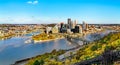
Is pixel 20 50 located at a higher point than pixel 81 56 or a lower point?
lower

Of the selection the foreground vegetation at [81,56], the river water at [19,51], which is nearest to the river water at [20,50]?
the river water at [19,51]

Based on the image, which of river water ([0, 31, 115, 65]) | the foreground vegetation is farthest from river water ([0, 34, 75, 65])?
the foreground vegetation

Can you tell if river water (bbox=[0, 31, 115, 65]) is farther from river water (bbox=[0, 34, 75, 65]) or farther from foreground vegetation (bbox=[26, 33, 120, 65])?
foreground vegetation (bbox=[26, 33, 120, 65])

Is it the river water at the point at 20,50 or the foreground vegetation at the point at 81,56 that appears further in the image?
the river water at the point at 20,50

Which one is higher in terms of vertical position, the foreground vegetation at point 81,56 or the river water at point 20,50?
the foreground vegetation at point 81,56

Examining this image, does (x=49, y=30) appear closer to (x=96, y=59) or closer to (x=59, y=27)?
(x=59, y=27)

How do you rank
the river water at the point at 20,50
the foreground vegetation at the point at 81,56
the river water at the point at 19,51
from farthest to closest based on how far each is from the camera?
the river water at the point at 20,50 < the river water at the point at 19,51 < the foreground vegetation at the point at 81,56

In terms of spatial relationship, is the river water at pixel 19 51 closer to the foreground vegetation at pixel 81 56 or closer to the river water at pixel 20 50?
the river water at pixel 20 50

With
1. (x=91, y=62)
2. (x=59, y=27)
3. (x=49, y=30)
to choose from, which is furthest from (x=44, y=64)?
(x=59, y=27)

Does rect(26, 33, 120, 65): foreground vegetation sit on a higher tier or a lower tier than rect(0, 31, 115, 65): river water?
higher

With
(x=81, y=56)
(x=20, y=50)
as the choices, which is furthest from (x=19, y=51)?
(x=81, y=56)

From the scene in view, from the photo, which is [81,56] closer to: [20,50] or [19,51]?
[19,51]
